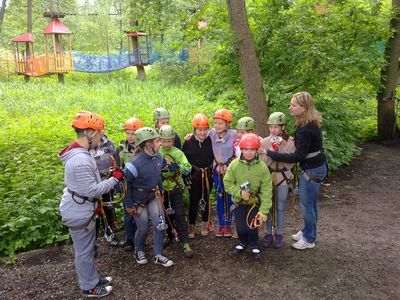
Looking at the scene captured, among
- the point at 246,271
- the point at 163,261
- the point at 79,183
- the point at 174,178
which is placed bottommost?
the point at 246,271

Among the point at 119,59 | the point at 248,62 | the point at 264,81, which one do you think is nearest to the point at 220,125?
the point at 248,62

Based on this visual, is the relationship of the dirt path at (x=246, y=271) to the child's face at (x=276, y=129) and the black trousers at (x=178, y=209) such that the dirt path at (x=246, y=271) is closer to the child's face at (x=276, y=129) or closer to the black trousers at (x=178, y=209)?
the black trousers at (x=178, y=209)

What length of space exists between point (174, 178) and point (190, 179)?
16.7 inches

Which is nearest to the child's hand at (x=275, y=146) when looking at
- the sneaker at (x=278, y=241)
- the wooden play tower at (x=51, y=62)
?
the sneaker at (x=278, y=241)

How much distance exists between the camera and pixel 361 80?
882 cm

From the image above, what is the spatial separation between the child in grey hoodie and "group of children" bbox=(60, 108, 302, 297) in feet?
0.05

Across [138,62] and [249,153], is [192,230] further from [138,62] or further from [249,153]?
[138,62]

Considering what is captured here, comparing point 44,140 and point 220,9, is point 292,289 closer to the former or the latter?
point 220,9

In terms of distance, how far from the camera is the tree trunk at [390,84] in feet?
33.7

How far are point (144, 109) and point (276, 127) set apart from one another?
26.0 ft

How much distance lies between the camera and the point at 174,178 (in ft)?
16.6

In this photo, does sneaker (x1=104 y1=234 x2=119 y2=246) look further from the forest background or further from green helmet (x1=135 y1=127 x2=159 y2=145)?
green helmet (x1=135 y1=127 x2=159 y2=145)

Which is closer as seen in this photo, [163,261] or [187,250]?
[163,261]

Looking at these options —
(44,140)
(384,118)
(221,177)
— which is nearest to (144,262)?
(221,177)
